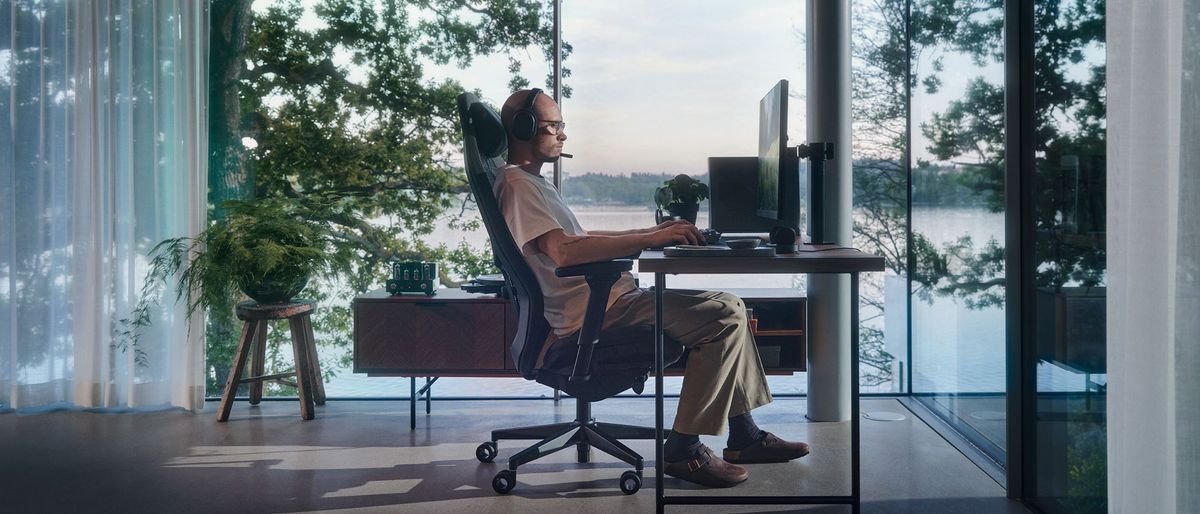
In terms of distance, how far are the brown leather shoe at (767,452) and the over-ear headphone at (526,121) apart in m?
1.26

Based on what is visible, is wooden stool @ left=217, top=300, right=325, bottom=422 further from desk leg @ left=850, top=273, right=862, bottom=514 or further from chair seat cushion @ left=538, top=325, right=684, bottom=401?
desk leg @ left=850, top=273, right=862, bottom=514

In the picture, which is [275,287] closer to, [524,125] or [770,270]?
[524,125]

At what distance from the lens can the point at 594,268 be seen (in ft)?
8.11

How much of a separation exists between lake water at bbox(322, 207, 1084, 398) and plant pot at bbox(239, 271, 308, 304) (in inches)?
29.7

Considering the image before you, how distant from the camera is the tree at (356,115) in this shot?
14.1ft

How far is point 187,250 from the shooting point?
3967 millimetres

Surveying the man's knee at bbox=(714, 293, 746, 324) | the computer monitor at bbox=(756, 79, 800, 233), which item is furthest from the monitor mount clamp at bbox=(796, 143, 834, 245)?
the man's knee at bbox=(714, 293, 746, 324)

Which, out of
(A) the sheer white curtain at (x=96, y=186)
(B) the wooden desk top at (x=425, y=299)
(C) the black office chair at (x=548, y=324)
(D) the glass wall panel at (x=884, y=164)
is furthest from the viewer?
(D) the glass wall panel at (x=884, y=164)

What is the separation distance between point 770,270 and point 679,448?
0.73 m

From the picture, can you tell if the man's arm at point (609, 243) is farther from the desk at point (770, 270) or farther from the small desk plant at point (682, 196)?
the small desk plant at point (682, 196)

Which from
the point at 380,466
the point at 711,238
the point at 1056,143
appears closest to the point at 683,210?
the point at 711,238

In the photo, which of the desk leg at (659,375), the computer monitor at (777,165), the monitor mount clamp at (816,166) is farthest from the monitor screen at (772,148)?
the desk leg at (659,375)

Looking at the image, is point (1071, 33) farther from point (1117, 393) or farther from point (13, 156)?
point (13, 156)

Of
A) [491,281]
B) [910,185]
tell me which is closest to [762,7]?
[910,185]
